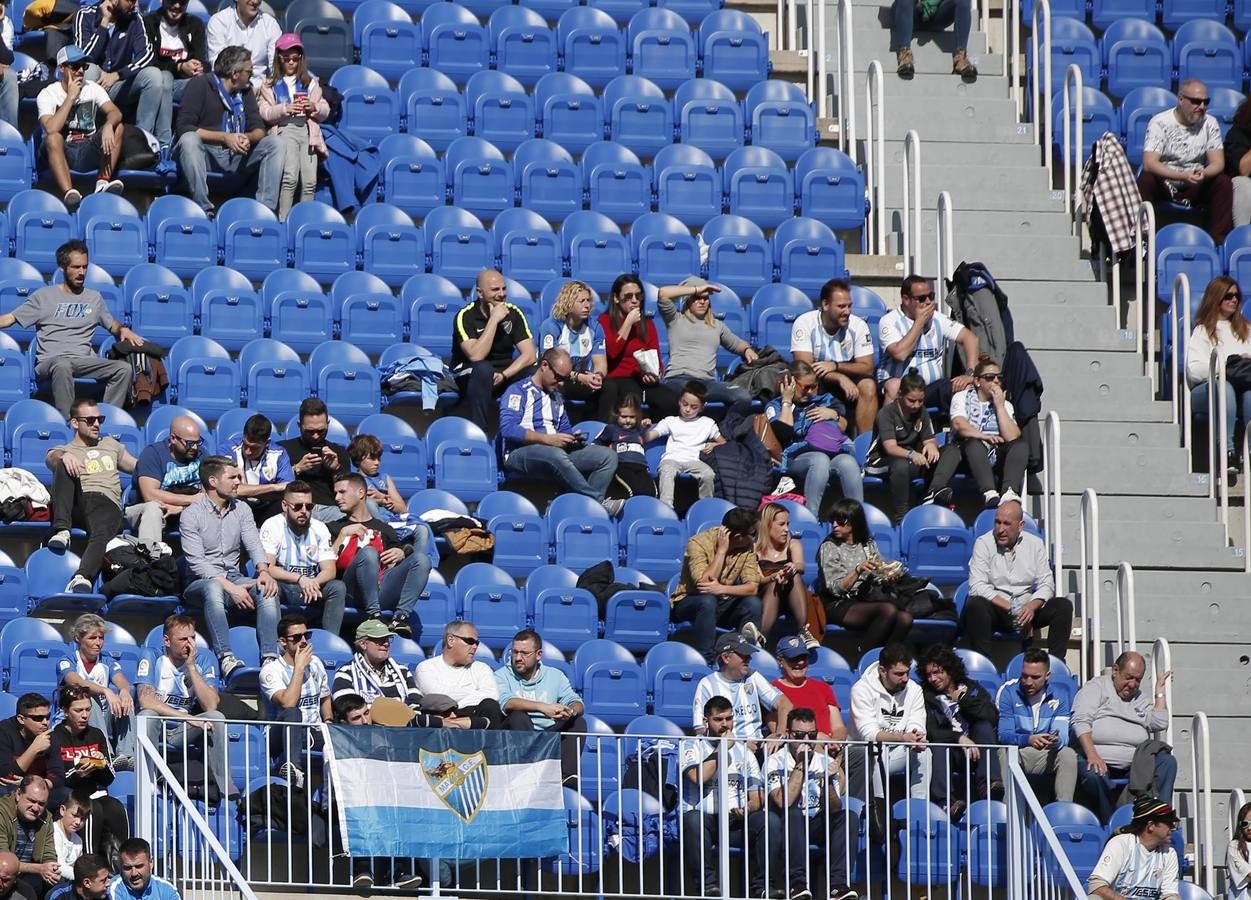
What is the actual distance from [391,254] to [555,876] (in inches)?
200

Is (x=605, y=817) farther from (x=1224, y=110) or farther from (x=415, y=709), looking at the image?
(x=1224, y=110)

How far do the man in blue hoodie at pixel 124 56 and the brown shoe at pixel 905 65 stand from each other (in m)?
5.22

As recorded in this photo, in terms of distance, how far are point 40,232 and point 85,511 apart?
275cm

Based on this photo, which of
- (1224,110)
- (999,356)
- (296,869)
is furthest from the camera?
(1224,110)

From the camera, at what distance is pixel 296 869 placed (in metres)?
12.4

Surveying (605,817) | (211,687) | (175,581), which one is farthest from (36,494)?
(605,817)

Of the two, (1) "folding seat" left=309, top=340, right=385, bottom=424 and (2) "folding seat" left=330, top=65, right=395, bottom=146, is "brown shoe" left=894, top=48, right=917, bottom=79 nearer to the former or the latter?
(2) "folding seat" left=330, top=65, right=395, bottom=146

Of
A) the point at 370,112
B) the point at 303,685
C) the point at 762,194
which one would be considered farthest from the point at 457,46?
the point at 303,685

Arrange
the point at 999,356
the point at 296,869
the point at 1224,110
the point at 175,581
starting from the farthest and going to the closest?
the point at 1224,110 → the point at 999,356 → the point at 175,581 → the point at 296,869

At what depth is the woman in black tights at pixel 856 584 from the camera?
13.9m

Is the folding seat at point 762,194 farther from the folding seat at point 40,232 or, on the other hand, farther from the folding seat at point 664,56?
the folding seat at point 40,232

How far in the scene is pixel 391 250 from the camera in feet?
53.0

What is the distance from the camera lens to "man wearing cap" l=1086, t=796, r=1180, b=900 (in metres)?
12.5

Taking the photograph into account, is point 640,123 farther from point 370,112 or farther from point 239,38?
point 239,38
